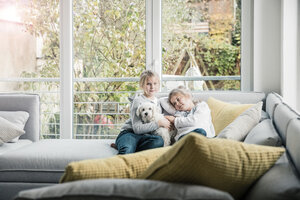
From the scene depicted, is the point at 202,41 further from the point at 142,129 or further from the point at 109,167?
the point at 109,167

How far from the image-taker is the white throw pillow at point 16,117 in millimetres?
3307

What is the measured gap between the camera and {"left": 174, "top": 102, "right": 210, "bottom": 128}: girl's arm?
9.50 ft

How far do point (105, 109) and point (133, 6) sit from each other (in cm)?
113

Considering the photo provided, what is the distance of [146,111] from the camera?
3002 mm

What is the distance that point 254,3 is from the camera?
3.71 m

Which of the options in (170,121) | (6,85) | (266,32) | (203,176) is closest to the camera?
(203,176)

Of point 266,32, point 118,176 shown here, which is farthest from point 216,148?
point 266,32

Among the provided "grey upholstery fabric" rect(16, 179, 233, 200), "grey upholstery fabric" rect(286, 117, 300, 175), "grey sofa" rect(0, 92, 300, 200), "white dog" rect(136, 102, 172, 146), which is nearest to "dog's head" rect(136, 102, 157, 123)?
"white dog" rect(136, 102, 172, 146)

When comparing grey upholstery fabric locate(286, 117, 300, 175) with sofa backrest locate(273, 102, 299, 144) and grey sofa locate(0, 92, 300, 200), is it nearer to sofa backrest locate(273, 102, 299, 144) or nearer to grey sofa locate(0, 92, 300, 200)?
grey sofa locate(0, 92, 300, 200)

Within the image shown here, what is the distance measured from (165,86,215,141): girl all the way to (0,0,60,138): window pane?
185 centimetres

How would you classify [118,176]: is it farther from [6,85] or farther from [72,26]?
[6,85]

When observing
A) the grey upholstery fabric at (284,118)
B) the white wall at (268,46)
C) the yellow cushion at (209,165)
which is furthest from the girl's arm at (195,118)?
the yellow cushion at (209,165)

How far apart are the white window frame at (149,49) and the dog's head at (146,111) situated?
1029 mm

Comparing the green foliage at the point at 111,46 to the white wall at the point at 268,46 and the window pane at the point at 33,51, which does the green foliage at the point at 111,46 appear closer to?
the window pane at the point at 33,51
